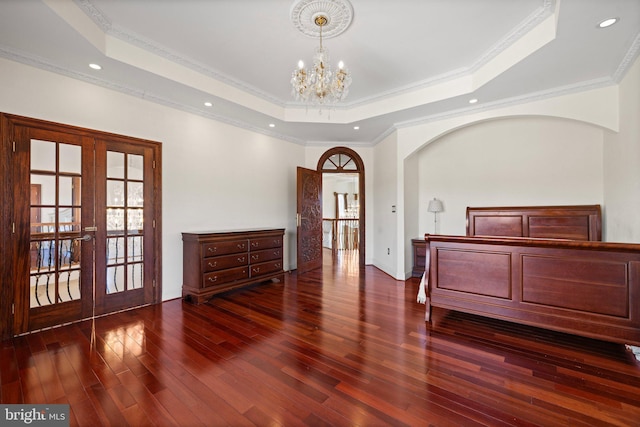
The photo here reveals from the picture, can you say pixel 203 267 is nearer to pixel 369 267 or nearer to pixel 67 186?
pixel 67 186

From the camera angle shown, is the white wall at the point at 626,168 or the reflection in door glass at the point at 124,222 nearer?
the white wall at the point at 626,168

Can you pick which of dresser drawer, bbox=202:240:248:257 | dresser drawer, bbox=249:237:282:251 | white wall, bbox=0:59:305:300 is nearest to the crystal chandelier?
white wall, bbox=0:59:305:300

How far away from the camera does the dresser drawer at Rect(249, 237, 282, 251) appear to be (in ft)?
14.8

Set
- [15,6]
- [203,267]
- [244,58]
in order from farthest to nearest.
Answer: [203,267]
[244,58]
[15,6]

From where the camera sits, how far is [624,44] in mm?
2699

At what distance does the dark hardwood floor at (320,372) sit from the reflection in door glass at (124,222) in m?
0.48

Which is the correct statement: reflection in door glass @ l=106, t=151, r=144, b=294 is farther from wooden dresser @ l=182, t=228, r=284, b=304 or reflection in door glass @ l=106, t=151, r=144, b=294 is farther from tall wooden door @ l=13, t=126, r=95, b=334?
wooden dresser @ l=182, t=228, r=284, b=304

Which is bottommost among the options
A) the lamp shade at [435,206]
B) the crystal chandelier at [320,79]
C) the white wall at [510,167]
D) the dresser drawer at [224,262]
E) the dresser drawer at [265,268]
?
the dresser drawer at [265,268]

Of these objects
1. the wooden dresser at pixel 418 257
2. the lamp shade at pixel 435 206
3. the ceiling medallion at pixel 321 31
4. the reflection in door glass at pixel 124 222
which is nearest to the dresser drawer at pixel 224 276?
the reflection in door glass at pixel 124 222

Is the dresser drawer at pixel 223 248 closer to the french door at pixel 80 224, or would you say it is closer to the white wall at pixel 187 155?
the white wall at pixel 187 155

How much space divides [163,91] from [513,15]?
4.01 m

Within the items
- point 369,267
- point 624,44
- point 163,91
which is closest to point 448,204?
point 369,267

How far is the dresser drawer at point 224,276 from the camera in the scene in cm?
385
